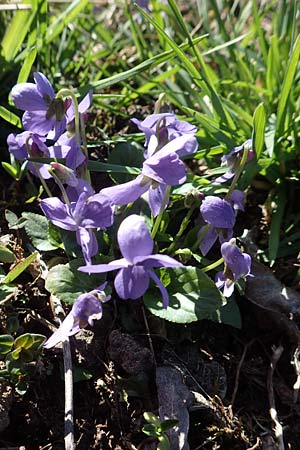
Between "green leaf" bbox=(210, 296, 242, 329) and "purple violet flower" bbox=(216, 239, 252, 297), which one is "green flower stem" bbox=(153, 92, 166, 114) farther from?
"green leaf" bbox=(210, 296, 242, 329)

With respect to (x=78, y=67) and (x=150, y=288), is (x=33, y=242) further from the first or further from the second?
(x=78, y=67)

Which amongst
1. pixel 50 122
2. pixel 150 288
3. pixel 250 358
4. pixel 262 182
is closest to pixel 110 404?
pixel 150 288

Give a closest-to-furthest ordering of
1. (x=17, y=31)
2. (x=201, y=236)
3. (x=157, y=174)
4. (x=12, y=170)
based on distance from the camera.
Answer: (x=157, y=174), (x=201, y=236), (x=12, y=170), (x=17, y=31)

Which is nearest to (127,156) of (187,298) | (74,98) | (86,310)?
(74,98)

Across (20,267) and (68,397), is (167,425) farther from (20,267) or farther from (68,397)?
(20,267)

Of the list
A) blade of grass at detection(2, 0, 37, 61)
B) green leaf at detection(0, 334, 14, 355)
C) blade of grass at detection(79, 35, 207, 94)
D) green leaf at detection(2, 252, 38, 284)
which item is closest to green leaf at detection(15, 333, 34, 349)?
green leaf at detection(0, 334, 14, 355)
